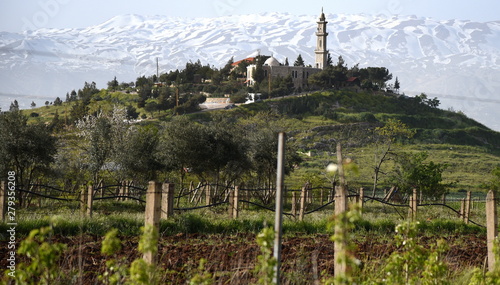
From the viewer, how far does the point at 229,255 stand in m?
10.3

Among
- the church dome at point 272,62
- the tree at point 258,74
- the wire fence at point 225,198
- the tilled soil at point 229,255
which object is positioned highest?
the church dome at point 272,62

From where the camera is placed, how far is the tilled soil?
848 centimetres

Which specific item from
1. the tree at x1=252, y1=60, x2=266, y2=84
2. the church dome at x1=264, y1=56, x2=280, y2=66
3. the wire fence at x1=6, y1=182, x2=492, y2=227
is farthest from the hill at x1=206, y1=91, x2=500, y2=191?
the wire fence at x1=6, y1=182, x2=492, y2=227

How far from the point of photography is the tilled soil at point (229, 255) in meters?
8.48

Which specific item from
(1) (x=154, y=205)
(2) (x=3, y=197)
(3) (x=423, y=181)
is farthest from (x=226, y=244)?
(3) (x=423, y=181)

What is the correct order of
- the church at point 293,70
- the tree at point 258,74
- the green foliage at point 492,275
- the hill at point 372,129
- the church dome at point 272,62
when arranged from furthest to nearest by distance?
the church dome at point 272,62
the church at point 293,70
the tree at point 258,74
the hill at point 372,129
the green foliage at point 492,275

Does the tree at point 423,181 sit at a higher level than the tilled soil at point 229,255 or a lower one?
lower

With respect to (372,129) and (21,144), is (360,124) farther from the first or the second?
(21,144)

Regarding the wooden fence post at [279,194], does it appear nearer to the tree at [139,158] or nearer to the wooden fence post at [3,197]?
the wooden fence post at [3,197]

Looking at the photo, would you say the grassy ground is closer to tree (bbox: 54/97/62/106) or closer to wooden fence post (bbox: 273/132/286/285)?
wooden fence post (bbox: 273/132/286/285)

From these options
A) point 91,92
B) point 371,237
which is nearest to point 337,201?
point 371,237

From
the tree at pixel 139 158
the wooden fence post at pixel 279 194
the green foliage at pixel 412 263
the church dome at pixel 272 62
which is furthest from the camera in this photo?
the church dome at pixel 272 62

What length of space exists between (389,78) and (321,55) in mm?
14069

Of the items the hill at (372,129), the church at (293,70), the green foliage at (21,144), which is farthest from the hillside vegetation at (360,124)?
the green foliage at (21,144)
